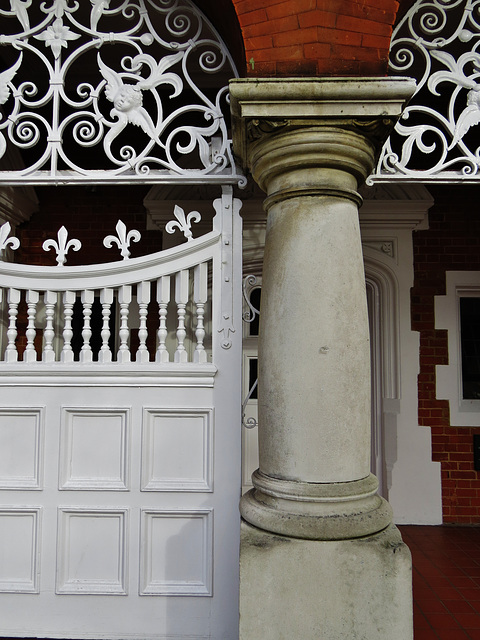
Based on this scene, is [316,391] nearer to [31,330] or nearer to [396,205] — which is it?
[31,330]

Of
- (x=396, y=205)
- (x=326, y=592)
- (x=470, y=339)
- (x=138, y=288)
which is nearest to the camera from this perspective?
(x=326, y=592)

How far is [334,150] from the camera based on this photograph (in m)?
2.31

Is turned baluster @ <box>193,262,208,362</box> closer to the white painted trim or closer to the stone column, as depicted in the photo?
the stone column

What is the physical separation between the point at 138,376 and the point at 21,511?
1.00 meters

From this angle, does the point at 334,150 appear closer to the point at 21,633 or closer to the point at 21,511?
the point at 21,511

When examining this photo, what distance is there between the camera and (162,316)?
9.31 ft

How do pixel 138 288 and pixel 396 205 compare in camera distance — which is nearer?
pixel 138 288

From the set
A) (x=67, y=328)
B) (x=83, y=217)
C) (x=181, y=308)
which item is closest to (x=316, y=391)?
(x=181, y=308)

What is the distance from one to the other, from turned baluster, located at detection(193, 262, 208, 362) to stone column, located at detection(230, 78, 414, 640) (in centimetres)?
54

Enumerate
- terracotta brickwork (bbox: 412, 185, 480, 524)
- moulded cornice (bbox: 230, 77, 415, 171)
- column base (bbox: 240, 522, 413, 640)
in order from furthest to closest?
terracotta brickwork (bbox: 412, 185, 480, 524)
moulded cornice (bbox: 230, 77, 415, 171)
column base (bbox: 240, 522, 413, 640)

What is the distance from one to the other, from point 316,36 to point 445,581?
3520 millimetres

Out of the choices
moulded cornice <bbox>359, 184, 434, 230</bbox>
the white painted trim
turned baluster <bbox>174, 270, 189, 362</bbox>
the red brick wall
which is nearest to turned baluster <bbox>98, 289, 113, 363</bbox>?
turned baluster <bbox>174, 270, 189, 362</bbox>

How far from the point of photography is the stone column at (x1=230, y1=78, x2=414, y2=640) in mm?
2131

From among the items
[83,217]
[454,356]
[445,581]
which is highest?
[83,217]
